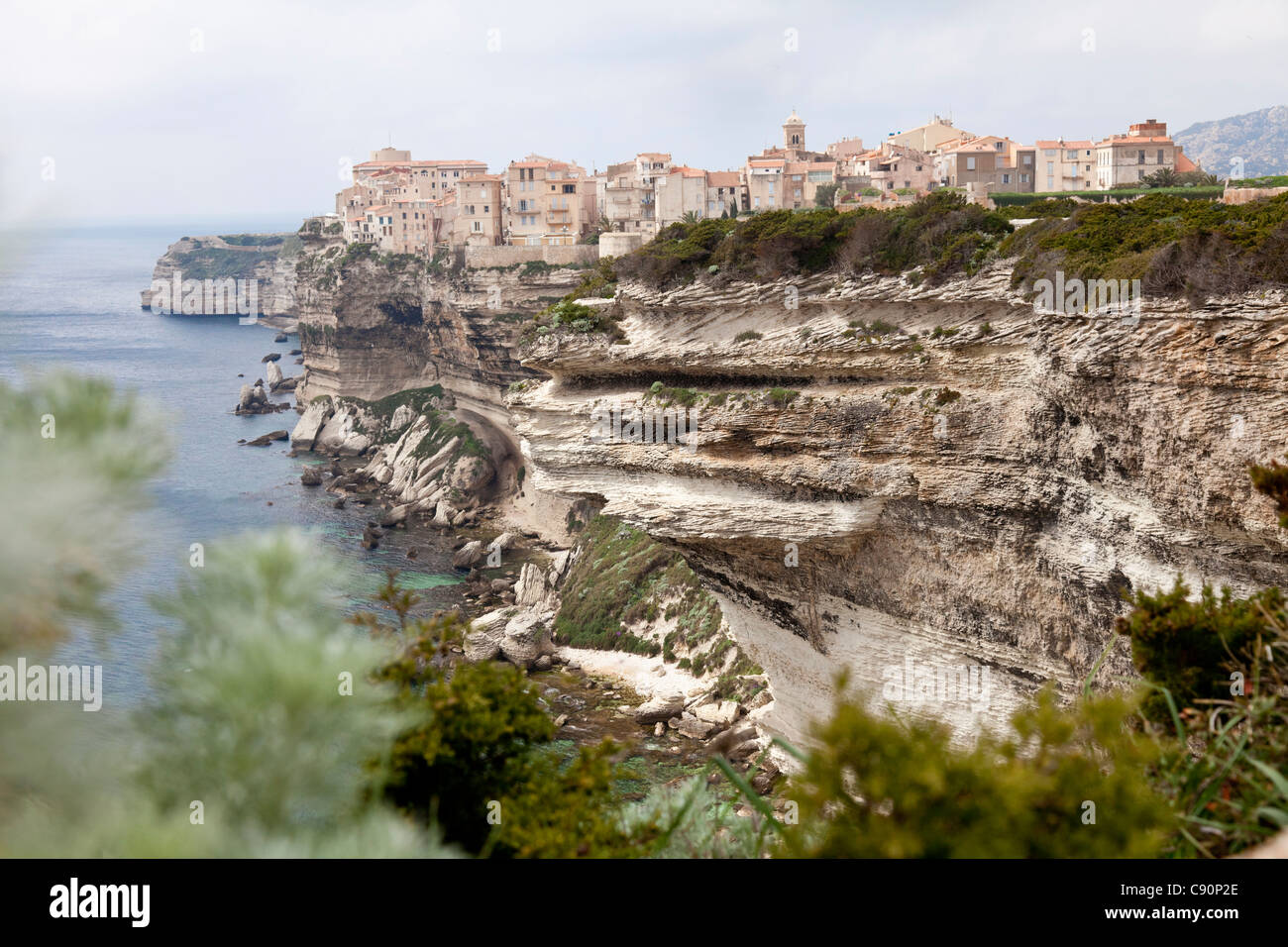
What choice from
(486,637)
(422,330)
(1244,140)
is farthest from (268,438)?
(1244,140)

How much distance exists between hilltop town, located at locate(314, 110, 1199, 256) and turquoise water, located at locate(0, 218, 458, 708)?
17705 millimetres

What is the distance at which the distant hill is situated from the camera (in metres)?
135

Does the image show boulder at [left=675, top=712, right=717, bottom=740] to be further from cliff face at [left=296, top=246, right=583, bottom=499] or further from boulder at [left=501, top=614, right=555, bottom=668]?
cliff face at [left=296, top=246, right=583, bottom=499]

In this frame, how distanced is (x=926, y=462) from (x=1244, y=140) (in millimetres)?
183437

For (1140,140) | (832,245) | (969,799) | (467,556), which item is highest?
(1140,140)

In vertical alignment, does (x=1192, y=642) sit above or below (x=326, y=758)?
below

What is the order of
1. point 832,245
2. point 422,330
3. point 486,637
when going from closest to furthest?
point 832,245
point 486,637
point 422,330

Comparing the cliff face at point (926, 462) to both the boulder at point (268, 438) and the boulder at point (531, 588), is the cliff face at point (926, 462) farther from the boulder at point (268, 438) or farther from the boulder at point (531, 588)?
the boulder at point (268, 438)

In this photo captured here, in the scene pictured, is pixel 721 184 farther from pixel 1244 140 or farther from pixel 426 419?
pixel 1244 140

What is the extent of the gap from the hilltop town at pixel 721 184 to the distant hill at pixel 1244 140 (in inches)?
3980

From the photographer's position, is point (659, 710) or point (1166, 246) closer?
point (1166, 246)

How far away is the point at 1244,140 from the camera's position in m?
162

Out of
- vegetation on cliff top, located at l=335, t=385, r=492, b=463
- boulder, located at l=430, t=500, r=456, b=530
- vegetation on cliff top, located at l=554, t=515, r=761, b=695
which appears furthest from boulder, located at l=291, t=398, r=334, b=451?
vegetation on cliff top, located at l=554, t=515, r=761, b=695

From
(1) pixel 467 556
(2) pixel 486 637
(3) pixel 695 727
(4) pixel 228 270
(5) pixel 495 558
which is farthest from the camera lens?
(4) pixel 228 270
